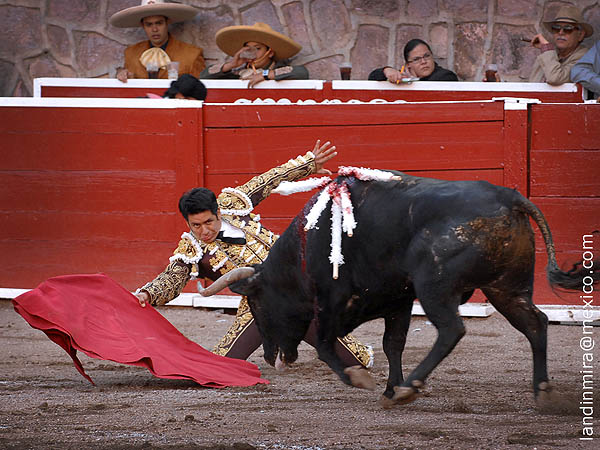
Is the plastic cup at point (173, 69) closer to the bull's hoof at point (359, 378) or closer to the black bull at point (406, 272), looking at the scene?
the black bull at point (406, 272)

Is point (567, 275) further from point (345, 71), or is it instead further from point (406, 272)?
point (345, 71)

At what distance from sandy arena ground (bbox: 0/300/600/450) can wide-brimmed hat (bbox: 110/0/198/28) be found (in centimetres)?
291

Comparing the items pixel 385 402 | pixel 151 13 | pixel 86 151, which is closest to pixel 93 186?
pixel 86 151

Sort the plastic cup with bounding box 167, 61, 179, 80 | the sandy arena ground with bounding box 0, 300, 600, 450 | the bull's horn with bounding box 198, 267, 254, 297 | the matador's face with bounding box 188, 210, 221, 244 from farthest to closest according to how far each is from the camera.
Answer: the plastic cup with bounding box 167, 61, 179, 80 → the matador's face with bounding box 188, 210, 221, 244 → the bull's horn with bounding box 198, 267, 254, 297 → the sandy arena ground with bounding box 0, 300, 600, 450

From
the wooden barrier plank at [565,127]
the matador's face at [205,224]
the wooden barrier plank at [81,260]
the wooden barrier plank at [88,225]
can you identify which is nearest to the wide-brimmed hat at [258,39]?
the wooden barrier plank at [88,225]

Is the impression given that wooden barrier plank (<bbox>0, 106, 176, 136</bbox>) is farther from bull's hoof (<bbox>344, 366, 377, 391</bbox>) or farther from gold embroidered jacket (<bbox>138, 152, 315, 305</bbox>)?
bull's hoof (<bbox>344, 366, 377, 391</bbox>)

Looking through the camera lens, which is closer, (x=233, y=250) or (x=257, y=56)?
(x=233, y=250)

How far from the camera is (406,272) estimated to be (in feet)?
9.86

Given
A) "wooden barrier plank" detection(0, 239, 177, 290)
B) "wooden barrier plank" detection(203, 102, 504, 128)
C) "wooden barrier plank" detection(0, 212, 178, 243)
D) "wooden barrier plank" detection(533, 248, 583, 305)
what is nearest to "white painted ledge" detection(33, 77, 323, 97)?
"wooden barrier plank" detection(203, 102, 504, 128)

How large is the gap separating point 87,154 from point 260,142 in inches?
40.3

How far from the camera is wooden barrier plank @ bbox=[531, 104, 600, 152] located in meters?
5.11

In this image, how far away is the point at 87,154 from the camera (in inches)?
218

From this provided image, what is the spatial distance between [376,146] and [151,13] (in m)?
2.25

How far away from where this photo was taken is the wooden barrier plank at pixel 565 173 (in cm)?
514
